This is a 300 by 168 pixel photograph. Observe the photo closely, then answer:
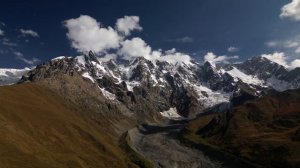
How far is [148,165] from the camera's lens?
193875 millimetres

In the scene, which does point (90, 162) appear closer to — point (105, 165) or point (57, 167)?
point (105, 165)

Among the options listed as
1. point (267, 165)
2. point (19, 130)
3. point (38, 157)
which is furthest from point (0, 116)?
point (267, 165)

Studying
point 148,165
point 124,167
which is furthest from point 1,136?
point 148,165

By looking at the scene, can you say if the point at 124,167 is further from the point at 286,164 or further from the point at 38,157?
the point at 286,164

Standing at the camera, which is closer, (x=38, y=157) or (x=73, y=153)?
(x=38, y=157)

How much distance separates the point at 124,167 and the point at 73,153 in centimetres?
2420

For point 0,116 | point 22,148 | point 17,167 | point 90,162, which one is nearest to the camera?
point 17,167

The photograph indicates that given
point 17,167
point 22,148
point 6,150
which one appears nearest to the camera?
point 17,167

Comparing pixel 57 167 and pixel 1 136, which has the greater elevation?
pixel 1 136

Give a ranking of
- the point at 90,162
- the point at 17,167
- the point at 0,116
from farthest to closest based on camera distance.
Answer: the point at 0,116, the point at 90,162, the point at 17,167

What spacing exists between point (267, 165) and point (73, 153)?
91.5 m

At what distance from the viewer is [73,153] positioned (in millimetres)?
187250

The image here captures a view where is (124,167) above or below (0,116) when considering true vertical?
below

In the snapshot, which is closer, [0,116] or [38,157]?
[38,157]
